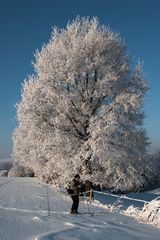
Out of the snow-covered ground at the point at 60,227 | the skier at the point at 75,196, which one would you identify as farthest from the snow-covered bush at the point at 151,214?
the skier at the point at 75,196

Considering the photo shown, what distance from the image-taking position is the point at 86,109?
2719cm

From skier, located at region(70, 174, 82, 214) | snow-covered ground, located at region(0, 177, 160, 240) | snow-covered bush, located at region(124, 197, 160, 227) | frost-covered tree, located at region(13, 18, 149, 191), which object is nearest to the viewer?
snow-covered ground, located at region(0, 177, 160, 240)

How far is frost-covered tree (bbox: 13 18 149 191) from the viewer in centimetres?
2670

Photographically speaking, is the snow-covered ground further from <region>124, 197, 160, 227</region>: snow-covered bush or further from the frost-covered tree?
the frost-covered tree

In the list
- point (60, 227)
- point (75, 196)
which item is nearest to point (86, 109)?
point (75, 196)

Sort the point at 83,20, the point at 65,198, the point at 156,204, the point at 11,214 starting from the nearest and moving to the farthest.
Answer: the point at 11,214, the point at 156,204, the point at 65,198, the point at 83,20

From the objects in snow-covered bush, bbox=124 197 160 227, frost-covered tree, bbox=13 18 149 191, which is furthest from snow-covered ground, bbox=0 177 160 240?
frost-covered tree, bbox=13 18 149 191

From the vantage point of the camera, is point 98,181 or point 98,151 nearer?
point 98,151

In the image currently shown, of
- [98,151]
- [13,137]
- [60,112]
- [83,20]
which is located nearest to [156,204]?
[98,151]

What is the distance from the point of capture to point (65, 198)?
24.8m

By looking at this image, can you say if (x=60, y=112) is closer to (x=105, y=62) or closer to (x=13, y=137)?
(x=105, y=62)

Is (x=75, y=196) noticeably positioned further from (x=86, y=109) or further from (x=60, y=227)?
(x=86, y=109)

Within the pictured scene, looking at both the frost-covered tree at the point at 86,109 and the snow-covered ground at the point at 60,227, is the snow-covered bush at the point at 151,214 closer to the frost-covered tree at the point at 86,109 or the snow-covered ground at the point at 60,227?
the snow-covered ground at the point at 60,227

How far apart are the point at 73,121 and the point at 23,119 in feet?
11.2
